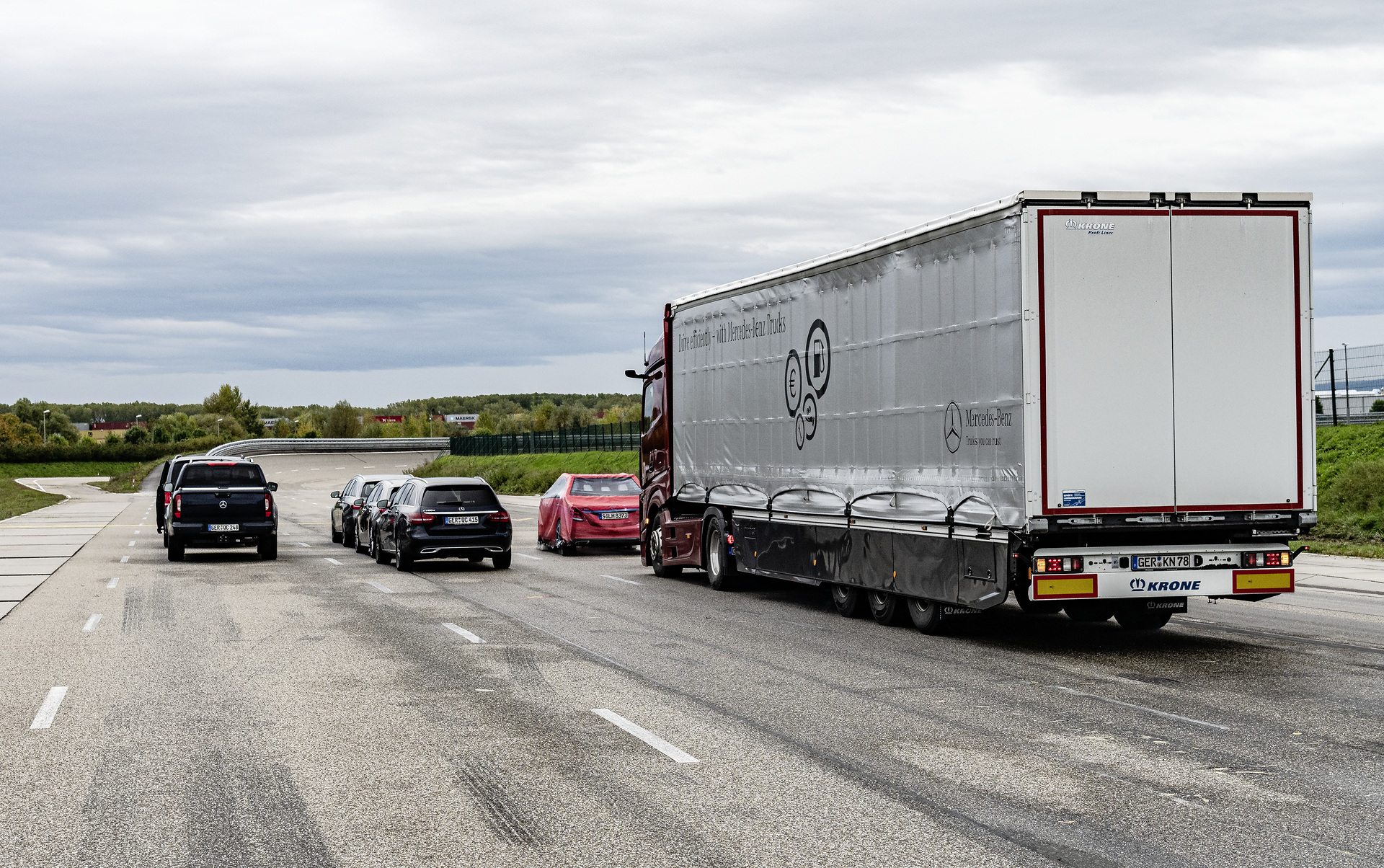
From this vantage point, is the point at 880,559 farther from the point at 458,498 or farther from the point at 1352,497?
the point at 1352,497

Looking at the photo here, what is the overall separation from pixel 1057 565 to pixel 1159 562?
3.08ft

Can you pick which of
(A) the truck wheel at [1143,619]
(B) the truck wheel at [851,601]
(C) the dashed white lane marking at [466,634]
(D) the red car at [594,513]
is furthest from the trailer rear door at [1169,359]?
(D) the red car at [594,513]

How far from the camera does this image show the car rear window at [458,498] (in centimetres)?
2275

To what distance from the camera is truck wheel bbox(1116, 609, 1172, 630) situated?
44.7 ft

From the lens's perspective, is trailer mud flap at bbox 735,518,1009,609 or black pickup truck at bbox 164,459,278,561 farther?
black pickup truck at bbox 164,459,278,561

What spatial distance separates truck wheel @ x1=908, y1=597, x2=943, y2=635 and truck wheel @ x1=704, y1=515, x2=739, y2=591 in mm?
4754

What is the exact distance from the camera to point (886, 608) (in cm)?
1423

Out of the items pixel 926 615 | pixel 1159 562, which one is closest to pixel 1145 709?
pixel 1159 562

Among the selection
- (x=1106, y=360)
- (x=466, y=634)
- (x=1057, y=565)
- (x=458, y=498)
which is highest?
(x=1106, y=360)

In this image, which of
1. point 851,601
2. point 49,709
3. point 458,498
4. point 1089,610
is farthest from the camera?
point 458,498

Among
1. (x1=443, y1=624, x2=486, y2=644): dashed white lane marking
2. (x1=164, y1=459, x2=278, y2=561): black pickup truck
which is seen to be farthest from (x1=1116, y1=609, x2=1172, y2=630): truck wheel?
(x1=164, y1=459, x2=278, y2=561): black pickup truck

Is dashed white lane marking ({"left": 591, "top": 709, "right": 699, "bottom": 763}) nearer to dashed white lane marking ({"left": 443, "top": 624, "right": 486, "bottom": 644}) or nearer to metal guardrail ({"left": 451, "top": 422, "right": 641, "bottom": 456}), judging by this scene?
dashed white lane marking ({"left": 443, "top": 624, "right": 486, "bottom": 644})

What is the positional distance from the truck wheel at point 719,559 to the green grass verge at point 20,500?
3442cm

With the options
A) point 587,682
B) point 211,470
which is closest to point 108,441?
point 211,470
